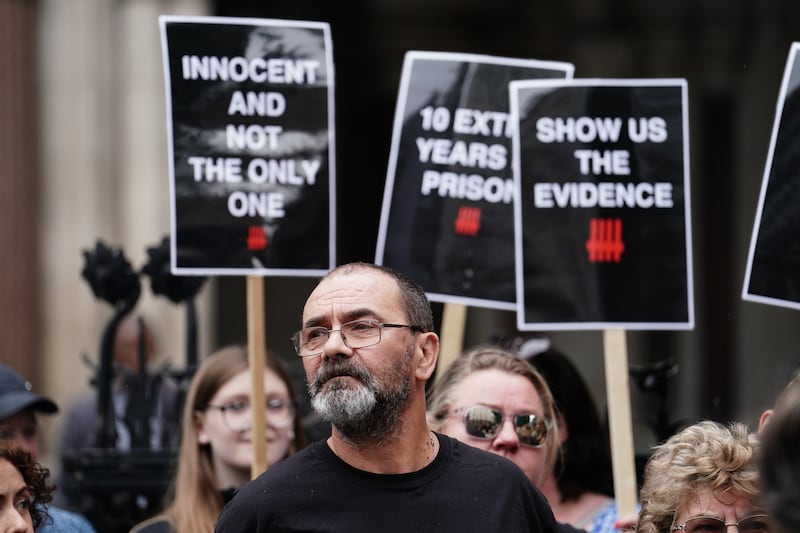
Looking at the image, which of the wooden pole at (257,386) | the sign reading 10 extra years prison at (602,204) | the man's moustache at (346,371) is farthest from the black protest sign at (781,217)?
the man's moustache at (346,371)

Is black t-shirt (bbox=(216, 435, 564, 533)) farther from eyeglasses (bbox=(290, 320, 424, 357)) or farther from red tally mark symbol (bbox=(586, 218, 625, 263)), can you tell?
red tally mark symbol (bbox=(586, 218, 625, 263))

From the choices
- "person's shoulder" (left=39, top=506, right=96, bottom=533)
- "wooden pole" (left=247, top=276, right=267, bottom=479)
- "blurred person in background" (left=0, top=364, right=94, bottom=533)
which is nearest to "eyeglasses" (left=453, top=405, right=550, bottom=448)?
"wooden pole" (left=247, top=276, right=267, bottom=479)

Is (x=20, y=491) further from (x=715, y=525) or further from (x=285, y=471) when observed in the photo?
(x=715, y=525)

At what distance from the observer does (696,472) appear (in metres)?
3.37

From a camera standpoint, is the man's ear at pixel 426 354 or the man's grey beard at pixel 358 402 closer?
the man's grey beard at pixel 358 402

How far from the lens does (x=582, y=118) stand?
4.67 meters

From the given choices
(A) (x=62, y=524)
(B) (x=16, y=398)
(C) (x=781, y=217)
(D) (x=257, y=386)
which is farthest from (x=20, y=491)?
(C) (x=781, y=217)

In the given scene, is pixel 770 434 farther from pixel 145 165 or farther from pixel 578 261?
pixel 145 165

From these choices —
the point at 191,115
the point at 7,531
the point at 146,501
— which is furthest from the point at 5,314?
the point at 7,531

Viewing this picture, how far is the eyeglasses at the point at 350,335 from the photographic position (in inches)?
122

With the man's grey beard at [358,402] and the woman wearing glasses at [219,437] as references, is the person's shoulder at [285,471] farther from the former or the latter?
the woman wearing glasses at [219,437]

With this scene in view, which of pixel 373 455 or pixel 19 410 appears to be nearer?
pixel 373 455

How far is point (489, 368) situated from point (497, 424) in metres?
0.23

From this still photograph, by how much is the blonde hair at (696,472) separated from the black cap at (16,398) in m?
2.15
